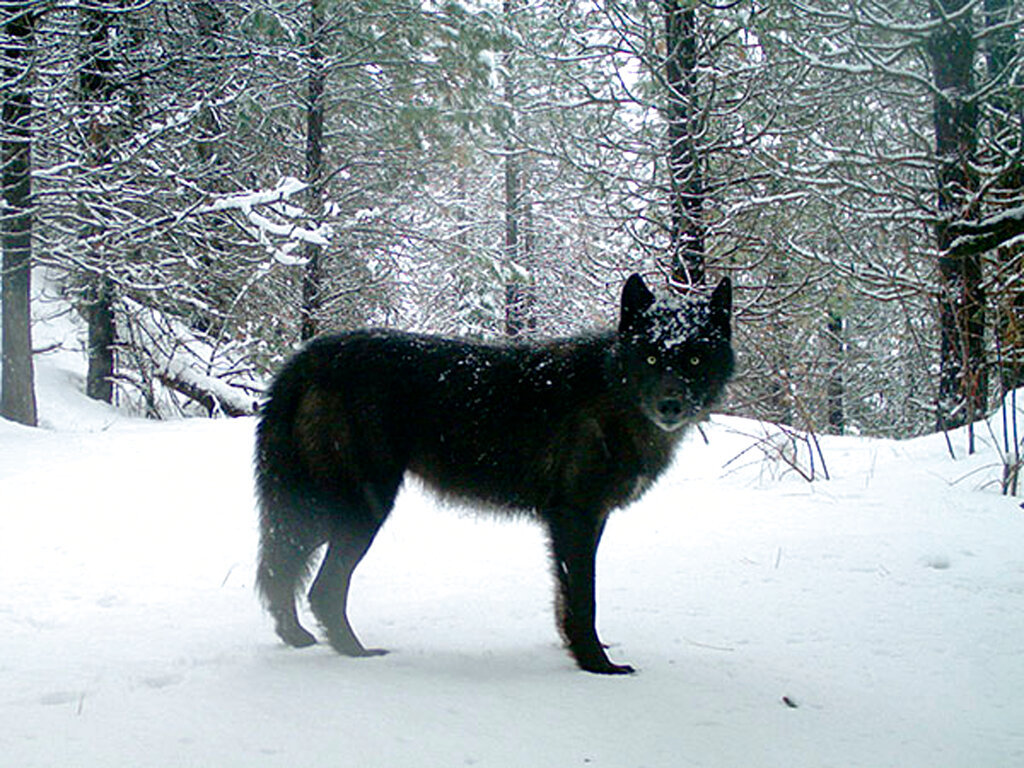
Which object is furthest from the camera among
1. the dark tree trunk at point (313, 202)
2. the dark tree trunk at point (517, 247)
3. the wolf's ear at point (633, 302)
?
the dark tree trunk at point (517, 247)

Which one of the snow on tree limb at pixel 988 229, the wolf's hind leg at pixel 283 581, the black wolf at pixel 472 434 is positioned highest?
the snow on tree limb at pixel 988 229

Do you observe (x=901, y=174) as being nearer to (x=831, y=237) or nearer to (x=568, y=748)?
(x=831, y=237)

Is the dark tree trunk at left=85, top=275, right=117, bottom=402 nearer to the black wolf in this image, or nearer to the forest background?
the forest background

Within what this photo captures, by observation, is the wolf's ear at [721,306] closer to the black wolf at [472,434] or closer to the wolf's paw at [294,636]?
the black wolf at [472,434]

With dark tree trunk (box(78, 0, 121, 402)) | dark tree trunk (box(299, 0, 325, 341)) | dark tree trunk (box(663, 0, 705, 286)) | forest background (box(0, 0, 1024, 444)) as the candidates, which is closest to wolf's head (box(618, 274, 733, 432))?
forest background (box(0, 0, 1024, 444))

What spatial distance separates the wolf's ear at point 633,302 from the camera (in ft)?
12.5

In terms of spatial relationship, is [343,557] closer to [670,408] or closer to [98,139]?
[670,408]

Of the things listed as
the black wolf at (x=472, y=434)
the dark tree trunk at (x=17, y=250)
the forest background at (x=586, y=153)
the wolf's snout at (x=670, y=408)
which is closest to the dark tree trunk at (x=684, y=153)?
the forest background at (x=586, y=153)

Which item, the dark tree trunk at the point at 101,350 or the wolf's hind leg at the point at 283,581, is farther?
the dark tree trunk at the point at 101,350

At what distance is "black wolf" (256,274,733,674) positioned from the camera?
363cm

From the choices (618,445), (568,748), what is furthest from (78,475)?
(568,748)

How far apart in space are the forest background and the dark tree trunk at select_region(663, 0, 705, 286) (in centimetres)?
5

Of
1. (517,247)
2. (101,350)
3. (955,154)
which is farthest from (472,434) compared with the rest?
(517,247)

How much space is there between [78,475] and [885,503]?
6928 mm
